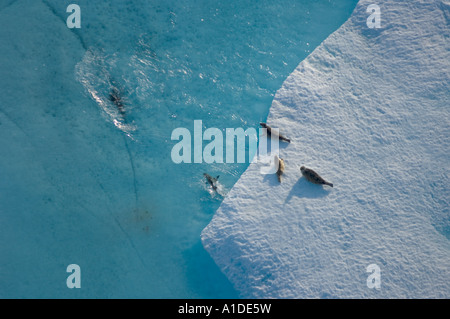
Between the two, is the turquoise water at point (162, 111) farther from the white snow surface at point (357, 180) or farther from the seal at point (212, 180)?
the white snow surface at point (357, 180)

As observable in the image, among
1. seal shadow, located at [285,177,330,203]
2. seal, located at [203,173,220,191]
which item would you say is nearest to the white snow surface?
seal shadow, located at [285,177,330,203]

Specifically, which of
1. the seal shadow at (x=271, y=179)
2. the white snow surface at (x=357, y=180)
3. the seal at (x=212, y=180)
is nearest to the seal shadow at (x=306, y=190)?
the white snow surface at (x=357, y=180)

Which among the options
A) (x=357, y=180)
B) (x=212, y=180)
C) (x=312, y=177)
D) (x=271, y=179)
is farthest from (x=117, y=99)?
(x=357, y=180)

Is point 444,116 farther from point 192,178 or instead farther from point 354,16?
point 192,178

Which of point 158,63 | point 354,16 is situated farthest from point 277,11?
point 158,63

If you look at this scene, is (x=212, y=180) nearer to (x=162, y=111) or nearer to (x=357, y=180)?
(x=162, y=111)

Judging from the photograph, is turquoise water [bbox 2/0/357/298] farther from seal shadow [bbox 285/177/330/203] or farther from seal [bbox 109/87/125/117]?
seal shadow [bbox 285/177/330/203]
